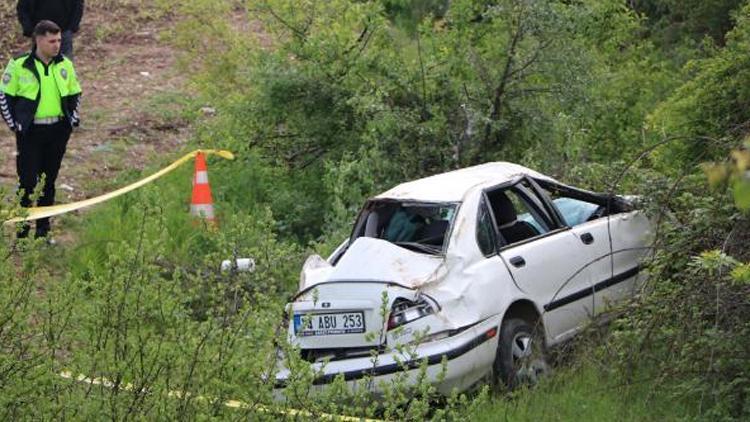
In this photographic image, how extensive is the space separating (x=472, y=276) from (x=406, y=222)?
2.99 feet

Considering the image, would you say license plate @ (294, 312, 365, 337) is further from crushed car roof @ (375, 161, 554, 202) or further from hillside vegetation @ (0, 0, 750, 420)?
crushed car roof @ (375, 161, 554, 202)

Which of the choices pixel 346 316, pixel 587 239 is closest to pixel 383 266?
pixel 346 316

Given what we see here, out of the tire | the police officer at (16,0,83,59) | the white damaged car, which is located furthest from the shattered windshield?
the police officer at (16,0,83,59)

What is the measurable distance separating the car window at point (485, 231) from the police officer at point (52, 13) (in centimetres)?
696

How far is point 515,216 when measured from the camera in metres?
9.34

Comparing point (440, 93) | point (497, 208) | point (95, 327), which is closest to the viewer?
point (95, 327)

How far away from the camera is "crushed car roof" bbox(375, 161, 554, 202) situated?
29.2 ft

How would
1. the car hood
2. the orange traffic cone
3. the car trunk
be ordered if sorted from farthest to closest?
the orange traffic cone
the car hood
the car trunk

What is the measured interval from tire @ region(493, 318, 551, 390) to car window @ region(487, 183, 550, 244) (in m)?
0.76

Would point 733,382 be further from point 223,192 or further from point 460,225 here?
point 223,192

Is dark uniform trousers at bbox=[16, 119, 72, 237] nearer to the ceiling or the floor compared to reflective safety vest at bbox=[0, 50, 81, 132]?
nearer to the floor

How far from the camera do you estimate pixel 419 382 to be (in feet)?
15.6

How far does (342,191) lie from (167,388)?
6615mm

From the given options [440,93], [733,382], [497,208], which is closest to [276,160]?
[440,93]
